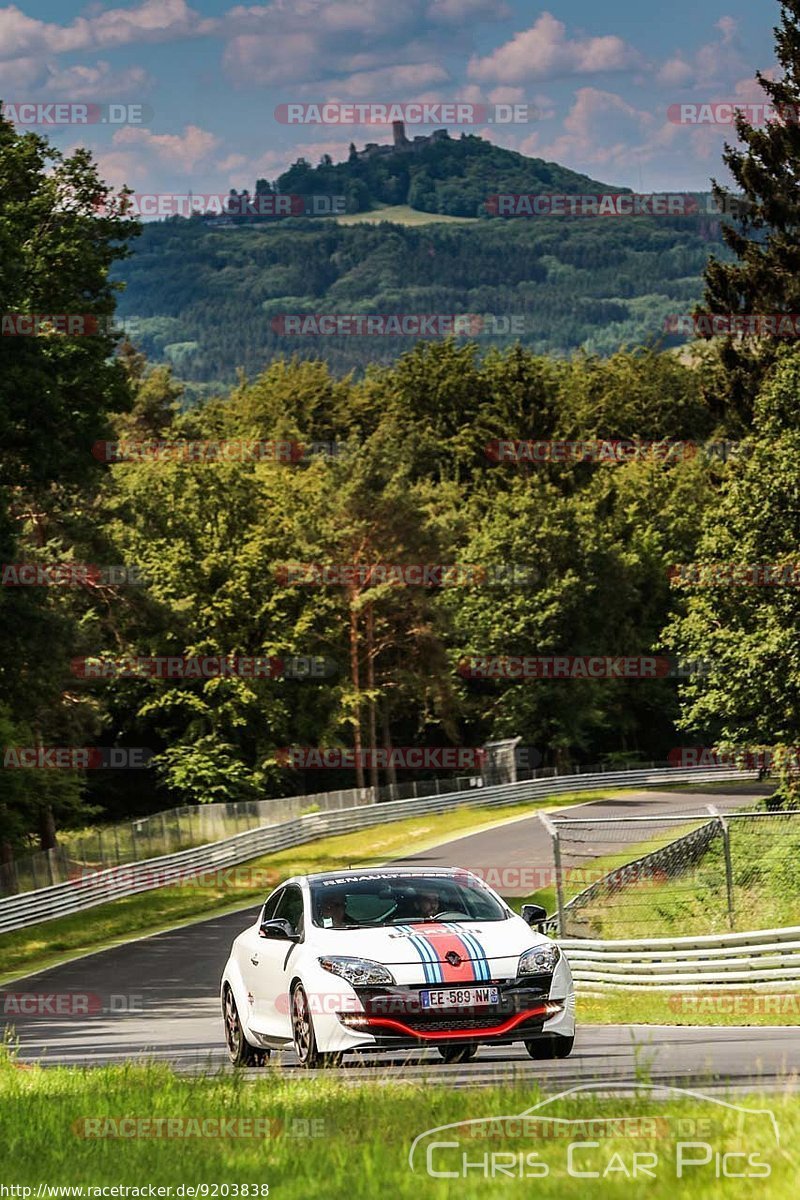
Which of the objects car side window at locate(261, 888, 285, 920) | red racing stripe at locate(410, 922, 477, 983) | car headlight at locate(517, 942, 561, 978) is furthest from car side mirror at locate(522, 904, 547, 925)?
car side window at locate(261, 888, 285, 920)

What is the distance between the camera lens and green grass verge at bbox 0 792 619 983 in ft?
122

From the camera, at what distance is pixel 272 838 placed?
56.2 metres

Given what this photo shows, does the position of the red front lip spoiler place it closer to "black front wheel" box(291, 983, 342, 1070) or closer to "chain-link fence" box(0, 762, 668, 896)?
"black front wheel" box(291, 983, 342, 1070)

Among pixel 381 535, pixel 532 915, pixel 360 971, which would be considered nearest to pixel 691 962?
pixel 532 915

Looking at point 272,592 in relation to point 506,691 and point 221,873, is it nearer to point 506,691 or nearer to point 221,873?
point 506,691

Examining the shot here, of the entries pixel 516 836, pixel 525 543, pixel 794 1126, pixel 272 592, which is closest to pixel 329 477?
pixel 272 592

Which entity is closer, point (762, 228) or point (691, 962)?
point (691, 962)

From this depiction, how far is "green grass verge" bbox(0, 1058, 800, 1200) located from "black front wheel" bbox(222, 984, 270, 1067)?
11.8ft

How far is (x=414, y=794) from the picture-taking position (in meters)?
68.2

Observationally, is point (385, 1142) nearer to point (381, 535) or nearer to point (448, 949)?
point (448, 949)

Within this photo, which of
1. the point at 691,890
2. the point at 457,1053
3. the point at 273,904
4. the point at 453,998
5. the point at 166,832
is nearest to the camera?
the point at 453,998

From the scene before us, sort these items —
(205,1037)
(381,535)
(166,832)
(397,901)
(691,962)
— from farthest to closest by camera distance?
(381,535) < (166,832) < (691,962) < (205,1037) < (397,901)

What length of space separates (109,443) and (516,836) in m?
20.0

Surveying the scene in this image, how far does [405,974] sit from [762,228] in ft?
147
